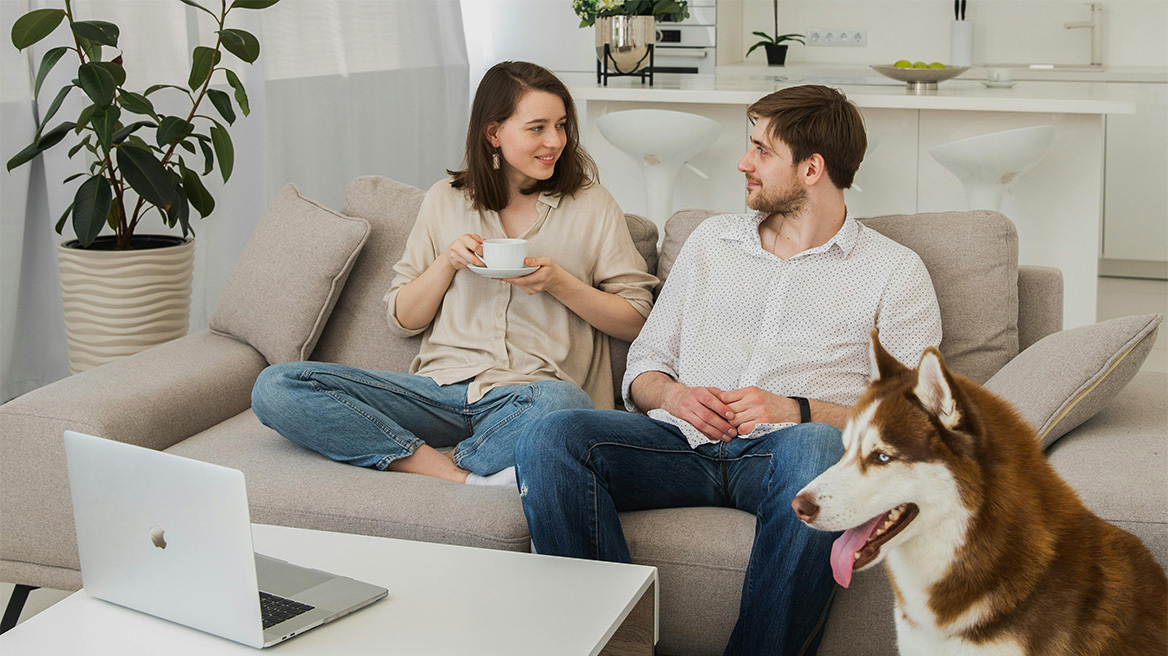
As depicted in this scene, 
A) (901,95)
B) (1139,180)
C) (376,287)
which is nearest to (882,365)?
(376,287)

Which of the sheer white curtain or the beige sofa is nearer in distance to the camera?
the beige sofa

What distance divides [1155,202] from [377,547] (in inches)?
186

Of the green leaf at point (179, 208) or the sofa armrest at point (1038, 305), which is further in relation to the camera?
the green leaf at point (179, 208)

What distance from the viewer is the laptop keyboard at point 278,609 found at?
126 cm

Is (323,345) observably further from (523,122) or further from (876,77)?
(876,77)

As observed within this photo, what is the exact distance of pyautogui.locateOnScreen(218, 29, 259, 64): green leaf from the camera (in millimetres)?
2812

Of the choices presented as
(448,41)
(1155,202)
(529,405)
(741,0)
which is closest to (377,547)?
(529,405)

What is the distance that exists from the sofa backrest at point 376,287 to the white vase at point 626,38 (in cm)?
191

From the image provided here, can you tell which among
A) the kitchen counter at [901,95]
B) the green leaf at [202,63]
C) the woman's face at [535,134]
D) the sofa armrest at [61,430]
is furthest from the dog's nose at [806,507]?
the kitchen counter at [901,95]

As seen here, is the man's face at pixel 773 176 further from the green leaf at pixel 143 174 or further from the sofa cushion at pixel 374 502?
the green leaf at pixel 143 174

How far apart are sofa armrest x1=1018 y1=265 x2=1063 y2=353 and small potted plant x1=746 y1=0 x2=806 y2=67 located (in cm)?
406

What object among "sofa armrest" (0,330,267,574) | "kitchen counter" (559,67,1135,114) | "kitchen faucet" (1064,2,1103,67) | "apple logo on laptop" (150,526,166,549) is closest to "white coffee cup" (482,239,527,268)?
"sofa armrest" (0,330,267,574)

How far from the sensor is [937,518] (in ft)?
3.92

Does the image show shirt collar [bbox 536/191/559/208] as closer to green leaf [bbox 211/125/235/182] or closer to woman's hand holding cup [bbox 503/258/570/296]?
woman's hand holding cup [bbox 503/258/570/296]
